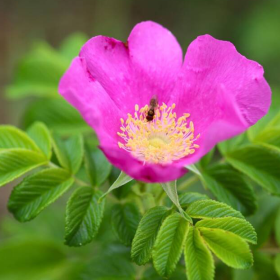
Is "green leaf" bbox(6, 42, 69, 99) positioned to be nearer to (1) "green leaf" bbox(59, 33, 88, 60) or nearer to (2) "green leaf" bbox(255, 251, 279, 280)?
(1) "green leaf" bbox(59, 33, 88, 60)

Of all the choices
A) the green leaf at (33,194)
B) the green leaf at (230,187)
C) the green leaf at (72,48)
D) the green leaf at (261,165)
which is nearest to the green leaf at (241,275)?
the green leaf at (230,187)

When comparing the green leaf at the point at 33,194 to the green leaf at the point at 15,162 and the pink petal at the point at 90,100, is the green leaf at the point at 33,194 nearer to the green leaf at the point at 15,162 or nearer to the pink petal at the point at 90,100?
the green leaf at the point at 15,162

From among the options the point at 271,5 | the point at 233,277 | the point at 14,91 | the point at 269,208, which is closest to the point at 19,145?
the point at 14,91

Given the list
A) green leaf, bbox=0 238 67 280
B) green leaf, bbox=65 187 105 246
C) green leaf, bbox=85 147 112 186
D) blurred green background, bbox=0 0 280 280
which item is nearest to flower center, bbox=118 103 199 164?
green leaf, bbox=85 147 112 186

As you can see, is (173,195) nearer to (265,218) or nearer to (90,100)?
(90,100)

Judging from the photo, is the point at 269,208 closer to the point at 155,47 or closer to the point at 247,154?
the point at 247,154

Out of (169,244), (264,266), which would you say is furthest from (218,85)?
(264,266)

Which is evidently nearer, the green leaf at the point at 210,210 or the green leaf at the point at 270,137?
the green leaf at the point at 210,210
